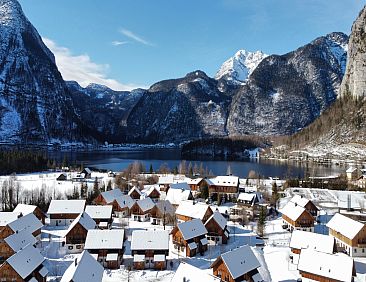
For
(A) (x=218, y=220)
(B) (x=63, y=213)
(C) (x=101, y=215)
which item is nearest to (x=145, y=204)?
(C) (x=101, y=215)

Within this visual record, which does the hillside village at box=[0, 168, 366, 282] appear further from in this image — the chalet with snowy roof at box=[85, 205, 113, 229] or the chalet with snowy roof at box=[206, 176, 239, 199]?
the chalet with snowy roof at box=[206, 176, 239, 199]

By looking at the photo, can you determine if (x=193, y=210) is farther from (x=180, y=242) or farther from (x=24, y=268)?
(x=24, y=268)

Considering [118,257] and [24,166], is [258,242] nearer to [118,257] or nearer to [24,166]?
[118,257]

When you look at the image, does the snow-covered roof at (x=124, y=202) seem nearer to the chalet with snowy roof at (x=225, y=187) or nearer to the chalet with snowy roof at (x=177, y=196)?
the chalet with snowy roof at (x=177, y=196)

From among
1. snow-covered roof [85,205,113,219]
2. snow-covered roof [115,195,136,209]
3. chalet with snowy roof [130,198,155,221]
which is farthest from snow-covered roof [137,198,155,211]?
snow-covered roof [85,205,113,219]

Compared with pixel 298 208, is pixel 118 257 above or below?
below

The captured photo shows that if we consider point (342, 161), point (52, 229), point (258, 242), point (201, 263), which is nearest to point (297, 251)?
point (258, 242)

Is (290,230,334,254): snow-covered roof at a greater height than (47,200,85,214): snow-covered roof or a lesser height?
lesser
